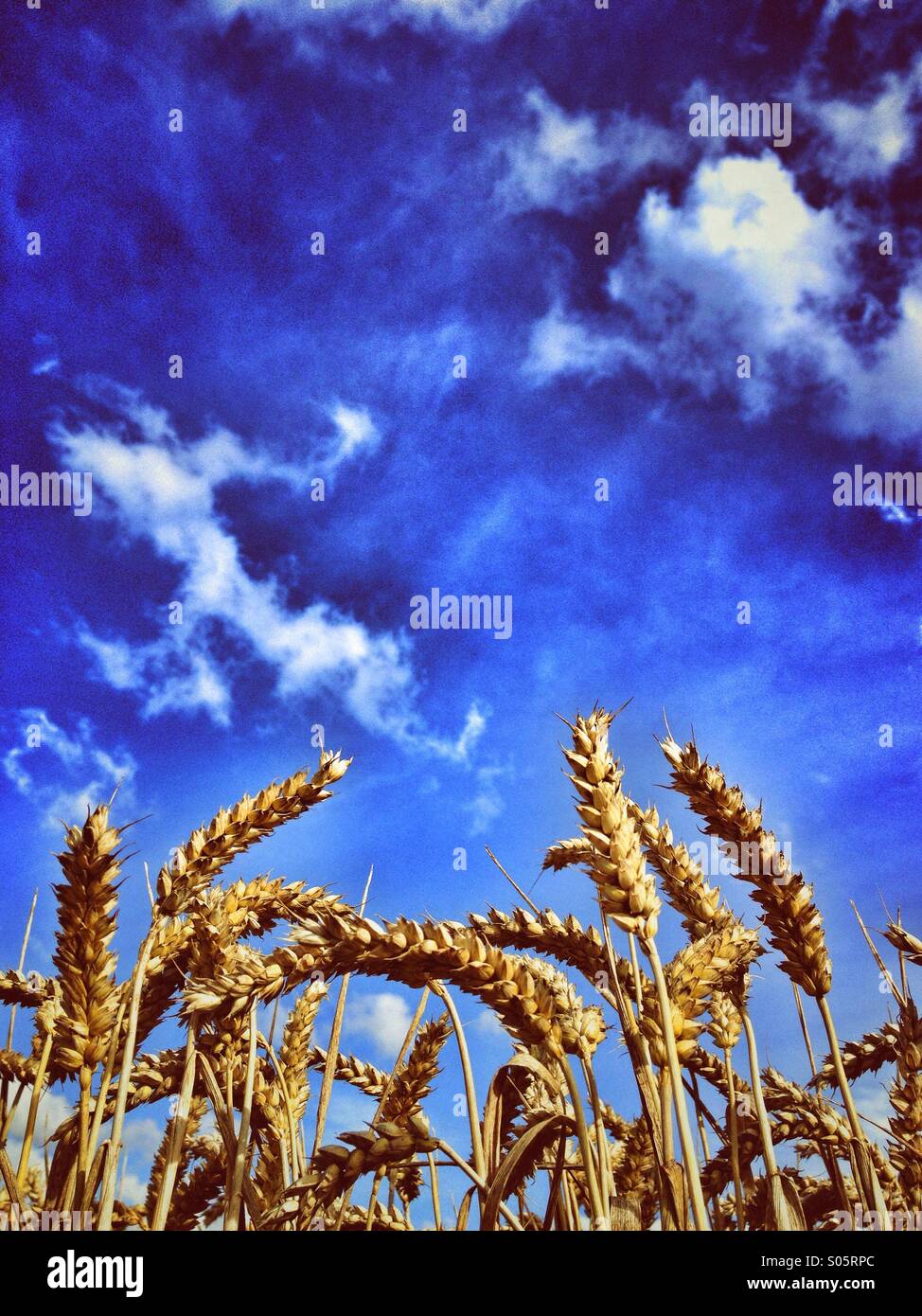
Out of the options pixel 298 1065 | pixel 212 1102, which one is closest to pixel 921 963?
pixel 298 1065

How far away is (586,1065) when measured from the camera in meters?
2.40

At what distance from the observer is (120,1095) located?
2686 millimetres

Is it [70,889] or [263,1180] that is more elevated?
[70,889]

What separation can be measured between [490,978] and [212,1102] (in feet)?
4.70

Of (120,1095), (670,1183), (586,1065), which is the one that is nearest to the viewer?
(670,1183)

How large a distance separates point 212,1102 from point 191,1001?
0.60 meters

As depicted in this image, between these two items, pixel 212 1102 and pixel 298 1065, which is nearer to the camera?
pixel 212 1102
